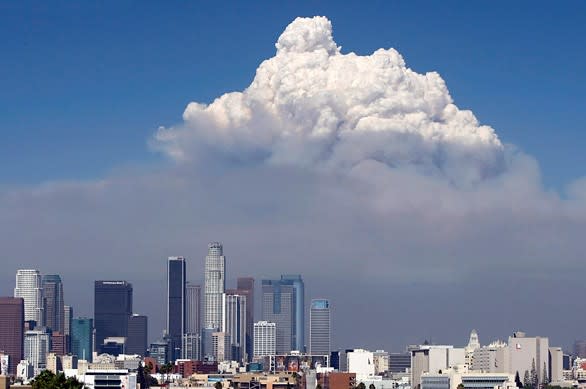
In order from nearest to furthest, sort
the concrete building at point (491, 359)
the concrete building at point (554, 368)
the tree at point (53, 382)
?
1. the tree at point (53, 382)
2. the concrete building at point (491, 359)
3. the concrete building at point (554, 368)

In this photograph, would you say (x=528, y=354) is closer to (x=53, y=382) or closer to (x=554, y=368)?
(x=554, y=368)

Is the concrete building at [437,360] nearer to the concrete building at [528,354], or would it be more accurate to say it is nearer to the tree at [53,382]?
the concrete building at [528,354]

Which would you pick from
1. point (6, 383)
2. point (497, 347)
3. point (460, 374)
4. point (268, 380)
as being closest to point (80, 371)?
point (268, 380)

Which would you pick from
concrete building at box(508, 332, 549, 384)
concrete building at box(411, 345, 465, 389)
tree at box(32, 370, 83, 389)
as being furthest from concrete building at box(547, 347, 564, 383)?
tree at box(32, 370, 83, 389)

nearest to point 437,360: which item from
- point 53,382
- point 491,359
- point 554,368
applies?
point 491,359

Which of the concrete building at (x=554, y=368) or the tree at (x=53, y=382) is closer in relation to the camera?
the tree at (x=53, y=382)

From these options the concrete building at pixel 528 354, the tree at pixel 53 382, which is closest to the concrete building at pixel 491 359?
the concrete building at pixel 528 354

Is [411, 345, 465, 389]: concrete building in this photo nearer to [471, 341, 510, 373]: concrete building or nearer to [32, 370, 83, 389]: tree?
[471, 341, 510, 373]: concrete building

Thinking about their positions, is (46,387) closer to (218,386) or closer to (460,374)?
(218,386)

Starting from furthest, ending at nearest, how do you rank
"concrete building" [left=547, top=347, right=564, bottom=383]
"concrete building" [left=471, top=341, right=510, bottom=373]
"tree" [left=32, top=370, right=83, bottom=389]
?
1. "concrete building" [left=547, top=347, right=564, bottom=383]
2. "concrete building" [left=471, top=341, right=510, bottom=373]
3. "tree" [left=32, top=370, right=83, bottom=389]
